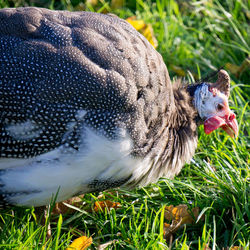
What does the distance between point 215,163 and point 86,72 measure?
114cm

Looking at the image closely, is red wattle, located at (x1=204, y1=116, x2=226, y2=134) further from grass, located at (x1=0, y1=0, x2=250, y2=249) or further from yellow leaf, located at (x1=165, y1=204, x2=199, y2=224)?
yellow leaf, located at (x1=165, y1=204, x2=199, y2=224)

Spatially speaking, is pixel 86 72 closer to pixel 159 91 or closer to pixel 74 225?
pixel 159 91

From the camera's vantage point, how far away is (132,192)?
312 centimetres

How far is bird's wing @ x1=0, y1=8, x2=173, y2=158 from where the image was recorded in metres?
2.53

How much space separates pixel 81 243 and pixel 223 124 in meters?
1.14

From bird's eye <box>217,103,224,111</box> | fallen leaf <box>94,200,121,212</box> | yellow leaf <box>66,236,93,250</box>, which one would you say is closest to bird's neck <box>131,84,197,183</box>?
bird's eye <box>217,103,224,111</box>

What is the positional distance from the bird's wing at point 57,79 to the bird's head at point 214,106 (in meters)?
0.56

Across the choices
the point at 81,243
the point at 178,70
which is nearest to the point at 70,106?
the point at 81,243

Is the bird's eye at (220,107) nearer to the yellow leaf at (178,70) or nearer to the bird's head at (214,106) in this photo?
the bird's head at (214,106)

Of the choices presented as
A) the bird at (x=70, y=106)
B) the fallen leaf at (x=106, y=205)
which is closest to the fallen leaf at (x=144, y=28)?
the bird at (x=70, y=106)

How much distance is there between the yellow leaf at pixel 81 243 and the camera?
262 centimetres

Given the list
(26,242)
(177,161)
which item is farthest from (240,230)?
(26,242)

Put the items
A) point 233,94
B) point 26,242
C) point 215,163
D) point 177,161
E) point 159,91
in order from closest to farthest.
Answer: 1. point 26,242
2. point 159,91
3. point 177,161
4. point 215,163
5. point 233,94

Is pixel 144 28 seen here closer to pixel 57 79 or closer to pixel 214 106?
pixel 214 106
